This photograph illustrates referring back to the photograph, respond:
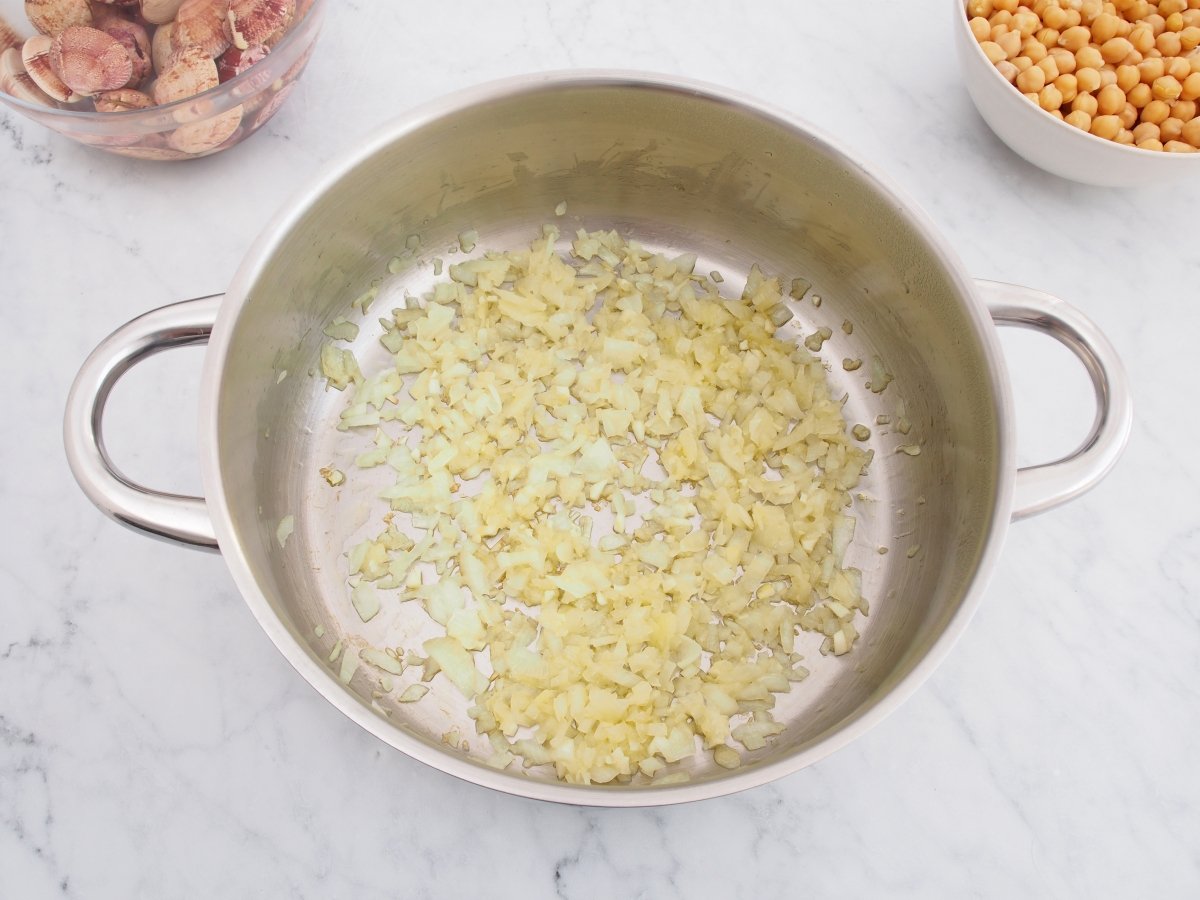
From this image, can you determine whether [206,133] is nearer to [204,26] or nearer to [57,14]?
[204,26]

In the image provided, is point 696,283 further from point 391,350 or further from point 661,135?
point 391,350

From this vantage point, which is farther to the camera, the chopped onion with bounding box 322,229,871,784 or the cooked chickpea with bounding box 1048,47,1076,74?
the cooked chickpea with bounding box 1048,47,1076,74

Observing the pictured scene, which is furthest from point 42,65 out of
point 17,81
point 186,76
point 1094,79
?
point 1094,79

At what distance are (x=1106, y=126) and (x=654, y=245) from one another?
56cm

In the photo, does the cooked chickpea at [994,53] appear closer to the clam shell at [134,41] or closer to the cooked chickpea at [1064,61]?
the cooked chickpea at [1064,61]

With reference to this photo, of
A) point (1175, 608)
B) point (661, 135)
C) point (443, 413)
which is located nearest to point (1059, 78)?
point (661, 135)

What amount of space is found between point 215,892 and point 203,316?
1.82 ft

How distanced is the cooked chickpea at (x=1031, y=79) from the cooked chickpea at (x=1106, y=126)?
0.26 ft

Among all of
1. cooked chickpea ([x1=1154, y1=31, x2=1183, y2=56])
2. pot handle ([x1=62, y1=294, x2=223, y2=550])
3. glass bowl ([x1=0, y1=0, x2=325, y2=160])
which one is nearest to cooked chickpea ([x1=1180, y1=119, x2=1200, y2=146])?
cooked chickpea ([x1=1154, y1=31, x2=1183, y2=56])

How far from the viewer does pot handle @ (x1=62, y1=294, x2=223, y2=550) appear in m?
0.77

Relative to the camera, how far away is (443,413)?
109 centimetres

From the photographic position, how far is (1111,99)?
109 cm

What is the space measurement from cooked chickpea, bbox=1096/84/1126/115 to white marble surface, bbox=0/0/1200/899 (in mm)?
140

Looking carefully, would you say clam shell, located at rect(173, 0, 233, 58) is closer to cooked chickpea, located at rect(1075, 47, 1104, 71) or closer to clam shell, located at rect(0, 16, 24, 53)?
clam shell, located at rect(0, 16, 24, 53)
